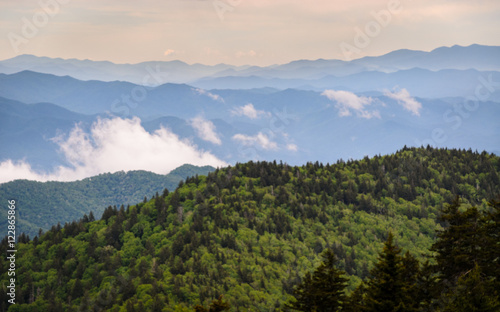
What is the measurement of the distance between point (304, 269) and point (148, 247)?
170 ft

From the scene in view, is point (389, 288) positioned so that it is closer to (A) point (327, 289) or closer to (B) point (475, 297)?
(A) point (327, 289)

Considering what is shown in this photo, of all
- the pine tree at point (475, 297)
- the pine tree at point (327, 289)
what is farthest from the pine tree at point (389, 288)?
the pine tree at point (327, 289)

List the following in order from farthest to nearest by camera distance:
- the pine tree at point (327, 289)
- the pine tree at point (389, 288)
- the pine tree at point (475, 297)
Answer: the pine tree at point (327, 289), the pine tree at point (389, 288), the pine tree at point (475, 297)

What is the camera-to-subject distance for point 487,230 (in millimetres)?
57125

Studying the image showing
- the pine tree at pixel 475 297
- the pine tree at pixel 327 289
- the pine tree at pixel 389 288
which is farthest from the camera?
the pine tree at pixel 327 289

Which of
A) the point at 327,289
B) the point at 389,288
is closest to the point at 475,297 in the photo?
the point at 389,288

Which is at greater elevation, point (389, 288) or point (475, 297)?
point (389, 288)

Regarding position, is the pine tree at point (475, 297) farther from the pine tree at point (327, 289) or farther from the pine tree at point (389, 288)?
the pine tree at point (327, 289)

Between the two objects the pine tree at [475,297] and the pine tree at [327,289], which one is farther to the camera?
the pine tree at [327,289]

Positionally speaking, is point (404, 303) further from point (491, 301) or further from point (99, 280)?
point (99, 280)

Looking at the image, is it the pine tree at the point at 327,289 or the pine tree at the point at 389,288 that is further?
the pine tree at the point at 327,289

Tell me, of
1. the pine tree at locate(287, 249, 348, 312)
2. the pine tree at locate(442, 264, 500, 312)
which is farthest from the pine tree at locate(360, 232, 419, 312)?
the pine tree at locate(287, 249, 348, 312)

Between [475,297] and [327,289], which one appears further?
[327,289]

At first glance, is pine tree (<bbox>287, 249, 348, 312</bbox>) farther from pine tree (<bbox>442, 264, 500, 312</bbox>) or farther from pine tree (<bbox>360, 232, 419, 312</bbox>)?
pine tree (<bbox>442, 264, 500, 312</bbox>)
